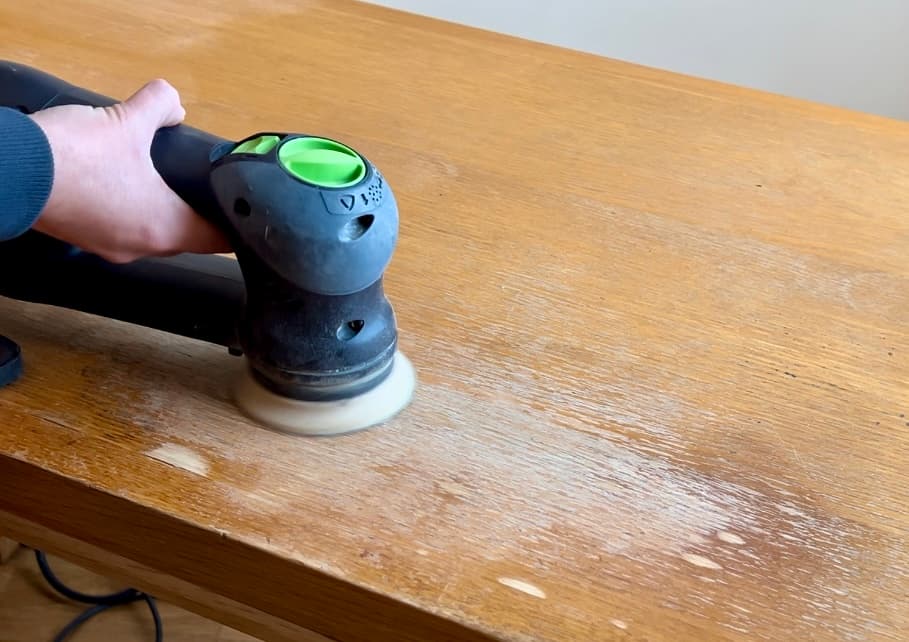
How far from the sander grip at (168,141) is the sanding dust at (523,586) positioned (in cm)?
21

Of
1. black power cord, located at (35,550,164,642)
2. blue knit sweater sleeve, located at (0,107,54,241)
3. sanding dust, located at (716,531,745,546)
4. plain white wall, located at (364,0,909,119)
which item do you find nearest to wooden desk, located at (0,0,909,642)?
sanding dust, located at (716,531,745,546)

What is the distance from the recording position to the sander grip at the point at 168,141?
46 cm

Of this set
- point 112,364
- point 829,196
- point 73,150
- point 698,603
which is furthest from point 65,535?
point 829,196

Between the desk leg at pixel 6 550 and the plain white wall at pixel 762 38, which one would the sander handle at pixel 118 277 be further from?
the plain white wall at pixel 762 38

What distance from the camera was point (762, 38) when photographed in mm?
1330

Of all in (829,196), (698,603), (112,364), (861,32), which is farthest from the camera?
(861,32)

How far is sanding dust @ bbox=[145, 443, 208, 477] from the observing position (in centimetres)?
45

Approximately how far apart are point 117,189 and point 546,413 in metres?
0.24

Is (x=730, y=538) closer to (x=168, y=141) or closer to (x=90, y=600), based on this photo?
(x=168, y=141)

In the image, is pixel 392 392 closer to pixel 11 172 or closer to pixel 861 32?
pixel 11 172

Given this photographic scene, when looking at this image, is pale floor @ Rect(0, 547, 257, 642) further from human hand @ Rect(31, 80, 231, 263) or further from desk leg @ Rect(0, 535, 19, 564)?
human hand @ Rect(31, 80, 231, 263)

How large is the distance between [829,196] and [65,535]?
1.77 feet

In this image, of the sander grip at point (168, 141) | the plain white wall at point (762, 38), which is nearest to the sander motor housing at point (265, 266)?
the sander grip at point (168, 141)

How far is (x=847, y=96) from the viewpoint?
134cm
